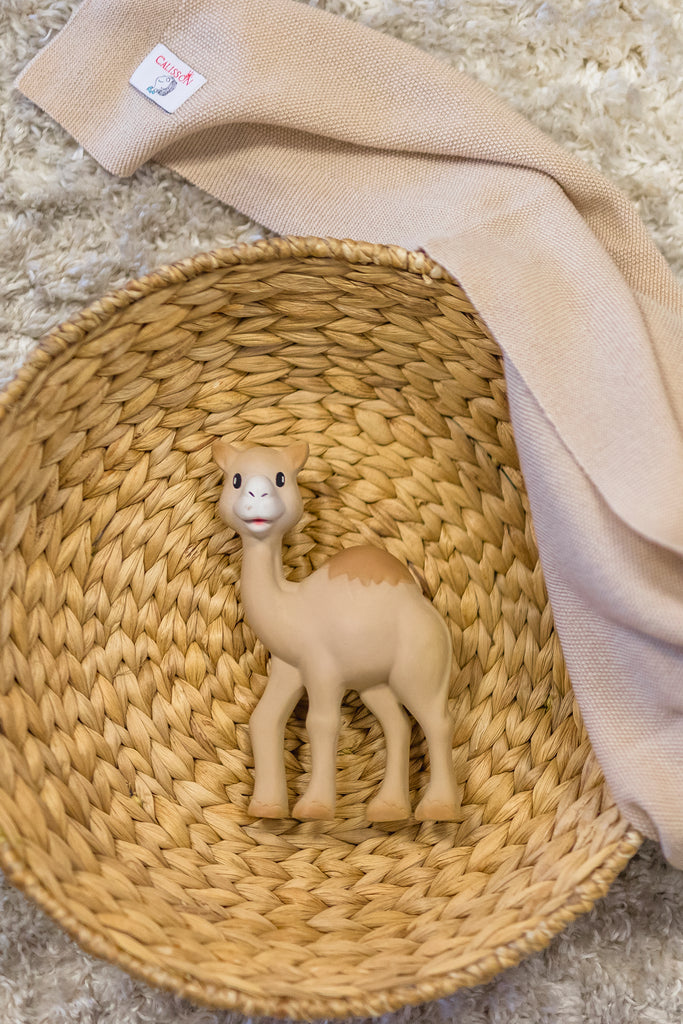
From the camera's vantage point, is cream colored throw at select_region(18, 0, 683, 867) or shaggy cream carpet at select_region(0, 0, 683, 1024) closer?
cream colored throw at select_region(18, 0, 683, 867)

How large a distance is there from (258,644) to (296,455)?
154 millimetres

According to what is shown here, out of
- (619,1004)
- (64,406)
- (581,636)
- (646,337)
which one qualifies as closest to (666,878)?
(619,1004)

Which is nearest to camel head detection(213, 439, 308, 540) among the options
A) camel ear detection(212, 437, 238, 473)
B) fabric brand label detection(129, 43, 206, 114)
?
camel ear detection(212, 437, 238, 473)

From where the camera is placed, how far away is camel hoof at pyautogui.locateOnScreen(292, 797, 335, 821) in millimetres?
596

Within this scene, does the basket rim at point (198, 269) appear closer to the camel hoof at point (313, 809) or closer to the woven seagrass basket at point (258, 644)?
the woven seagrass basket at point (258, 644)

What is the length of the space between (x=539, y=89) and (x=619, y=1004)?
0.67 meters

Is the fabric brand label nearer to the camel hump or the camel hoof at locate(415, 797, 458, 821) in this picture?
the camel hump

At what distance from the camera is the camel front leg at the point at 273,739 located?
61 cm

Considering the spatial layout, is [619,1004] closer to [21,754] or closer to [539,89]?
[21,754]

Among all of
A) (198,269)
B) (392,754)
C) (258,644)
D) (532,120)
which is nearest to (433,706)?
(392,754)

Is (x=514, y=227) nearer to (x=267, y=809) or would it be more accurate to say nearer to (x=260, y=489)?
(x=260, y=489)

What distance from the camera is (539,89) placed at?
0.70 metres

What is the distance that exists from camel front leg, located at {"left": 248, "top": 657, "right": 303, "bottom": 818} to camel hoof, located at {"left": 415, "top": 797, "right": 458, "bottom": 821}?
90mm

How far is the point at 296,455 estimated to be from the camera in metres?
0.62
